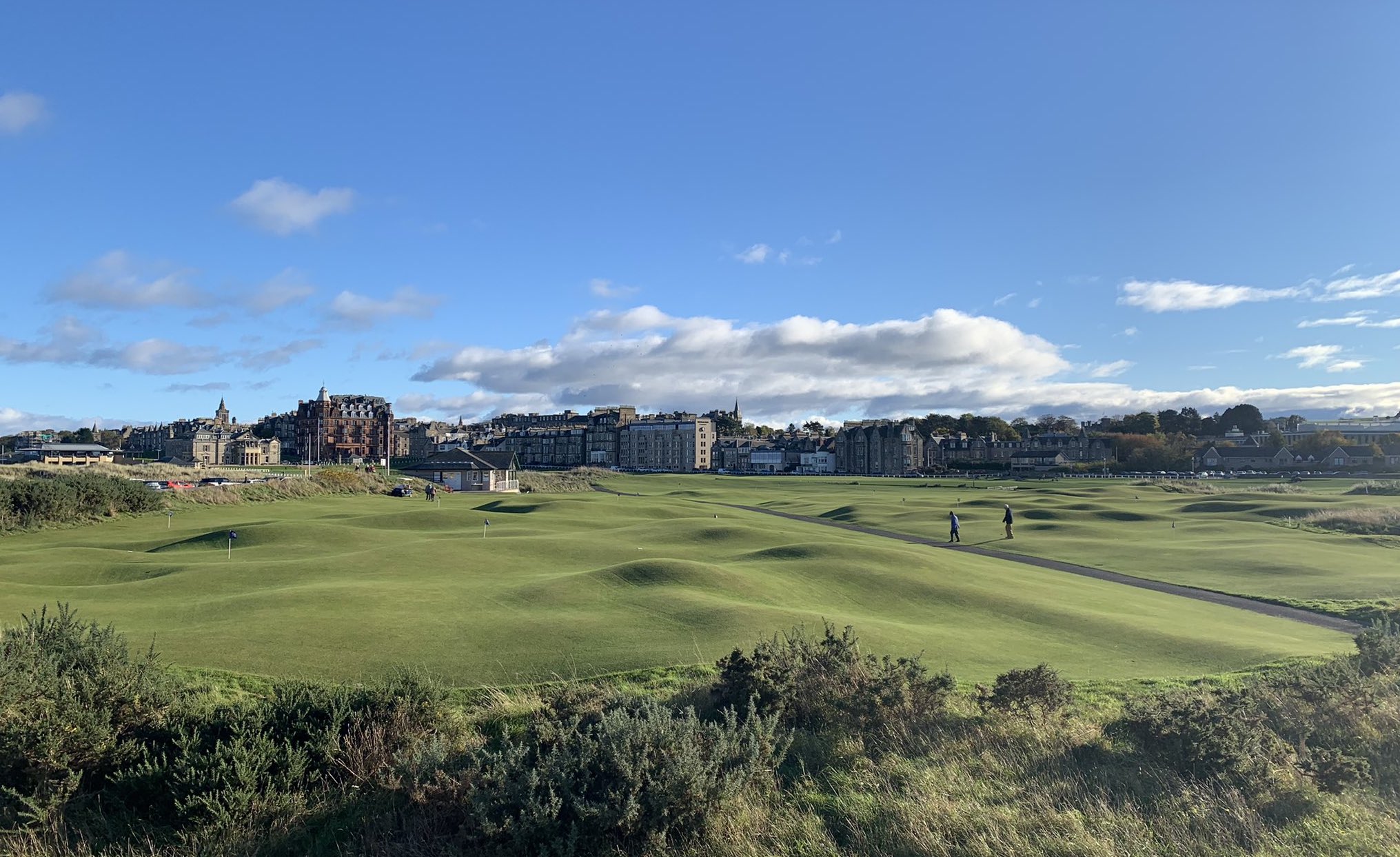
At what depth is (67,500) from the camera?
119ft

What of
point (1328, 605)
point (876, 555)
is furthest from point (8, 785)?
point (1328, 605)

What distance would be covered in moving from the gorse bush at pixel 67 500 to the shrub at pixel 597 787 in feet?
120

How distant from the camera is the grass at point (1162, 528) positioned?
27.4 m

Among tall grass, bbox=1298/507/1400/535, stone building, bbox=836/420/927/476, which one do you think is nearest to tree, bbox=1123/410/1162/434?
stone building, bbox=836/420/927/476

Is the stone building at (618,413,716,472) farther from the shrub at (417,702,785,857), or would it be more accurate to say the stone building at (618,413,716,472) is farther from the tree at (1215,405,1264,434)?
the shrub at (417,702,785,857)

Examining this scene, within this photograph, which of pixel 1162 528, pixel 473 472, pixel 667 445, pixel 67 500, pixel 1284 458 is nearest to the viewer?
pixel 67 500

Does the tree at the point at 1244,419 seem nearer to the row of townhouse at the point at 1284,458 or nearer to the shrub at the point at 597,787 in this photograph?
the row of townhouse at the point at 1284,458

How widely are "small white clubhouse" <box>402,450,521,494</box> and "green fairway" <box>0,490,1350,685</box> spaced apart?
152 ft

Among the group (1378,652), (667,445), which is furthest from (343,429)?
(1378,652)

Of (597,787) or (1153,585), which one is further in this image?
(1153,585)

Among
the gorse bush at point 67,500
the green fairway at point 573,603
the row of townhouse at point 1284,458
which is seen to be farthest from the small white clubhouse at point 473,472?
the row of townhouse at point 1284,458

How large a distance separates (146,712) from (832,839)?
7824 mm

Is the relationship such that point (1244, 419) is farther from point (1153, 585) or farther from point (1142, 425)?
point (1153, 585)

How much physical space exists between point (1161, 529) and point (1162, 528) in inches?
17.5
